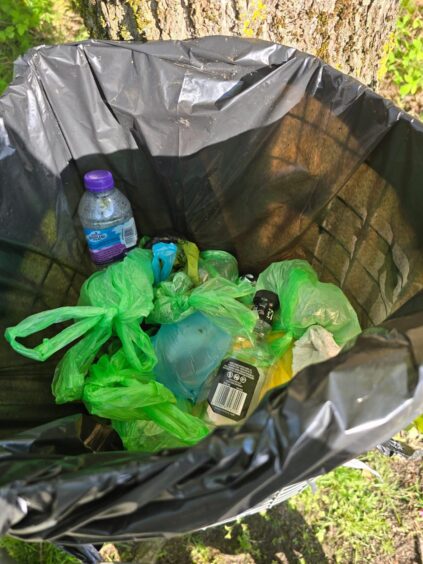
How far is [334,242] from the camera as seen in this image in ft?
3.40

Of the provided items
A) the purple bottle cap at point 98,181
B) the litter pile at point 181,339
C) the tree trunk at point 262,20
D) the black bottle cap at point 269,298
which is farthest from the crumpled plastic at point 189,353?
the tree trunk at point 262,20

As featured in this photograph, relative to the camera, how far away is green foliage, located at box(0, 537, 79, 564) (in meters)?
1.08

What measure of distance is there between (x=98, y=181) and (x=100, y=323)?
10.6 inches

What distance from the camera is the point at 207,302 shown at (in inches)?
39.1

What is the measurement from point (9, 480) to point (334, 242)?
2.43 ft

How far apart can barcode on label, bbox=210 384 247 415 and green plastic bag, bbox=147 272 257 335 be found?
0.39ft

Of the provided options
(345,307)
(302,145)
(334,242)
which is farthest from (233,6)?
(345,307)

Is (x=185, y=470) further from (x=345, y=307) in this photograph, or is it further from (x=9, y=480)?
(x=345, y=307)

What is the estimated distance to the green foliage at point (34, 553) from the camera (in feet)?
3.56

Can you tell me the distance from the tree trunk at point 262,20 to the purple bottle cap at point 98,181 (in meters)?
0.30

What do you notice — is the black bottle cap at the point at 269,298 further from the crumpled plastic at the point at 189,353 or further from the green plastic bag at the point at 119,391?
the green plastic bag at the point at 119,391

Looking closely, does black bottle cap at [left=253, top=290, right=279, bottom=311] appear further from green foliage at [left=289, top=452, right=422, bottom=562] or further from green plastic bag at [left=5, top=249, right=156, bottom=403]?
green foliage at [left=289, top=452, right=422, bottom=562]

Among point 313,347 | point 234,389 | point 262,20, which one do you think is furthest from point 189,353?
point 262,20

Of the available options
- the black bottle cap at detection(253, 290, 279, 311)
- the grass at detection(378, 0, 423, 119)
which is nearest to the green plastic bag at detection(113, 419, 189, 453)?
the black bottle cap at detection(253, 290, 279, 311)
